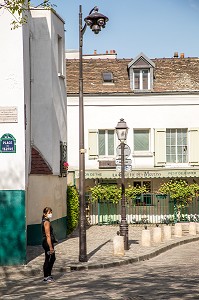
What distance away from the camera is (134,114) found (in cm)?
3781

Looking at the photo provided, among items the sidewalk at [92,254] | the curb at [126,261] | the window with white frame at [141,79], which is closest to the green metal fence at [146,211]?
the window with white frame at [141,79]

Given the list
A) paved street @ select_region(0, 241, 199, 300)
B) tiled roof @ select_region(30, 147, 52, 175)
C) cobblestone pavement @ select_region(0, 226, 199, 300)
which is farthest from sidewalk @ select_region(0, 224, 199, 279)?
tiled roof @ select_region(30, 147, 52, 175)

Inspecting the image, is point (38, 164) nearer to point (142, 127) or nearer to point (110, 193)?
point (110, 193)

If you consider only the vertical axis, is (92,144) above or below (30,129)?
above

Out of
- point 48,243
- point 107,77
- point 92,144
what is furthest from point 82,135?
point 107,77

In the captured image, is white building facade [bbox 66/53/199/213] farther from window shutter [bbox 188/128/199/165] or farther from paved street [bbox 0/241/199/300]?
paved street [bbox 0/241/199/300]

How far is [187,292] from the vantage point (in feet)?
44.0

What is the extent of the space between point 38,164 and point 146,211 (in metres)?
14.2

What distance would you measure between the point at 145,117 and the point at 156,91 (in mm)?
1525

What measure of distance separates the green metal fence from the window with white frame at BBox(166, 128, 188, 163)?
217cm

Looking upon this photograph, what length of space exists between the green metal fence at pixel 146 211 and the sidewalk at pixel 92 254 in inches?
273

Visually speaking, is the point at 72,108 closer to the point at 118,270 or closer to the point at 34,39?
the point at 34,39

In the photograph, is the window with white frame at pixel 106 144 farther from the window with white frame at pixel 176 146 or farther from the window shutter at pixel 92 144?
the window with white frame at pixel 176 146

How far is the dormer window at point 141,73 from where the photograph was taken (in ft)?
126
